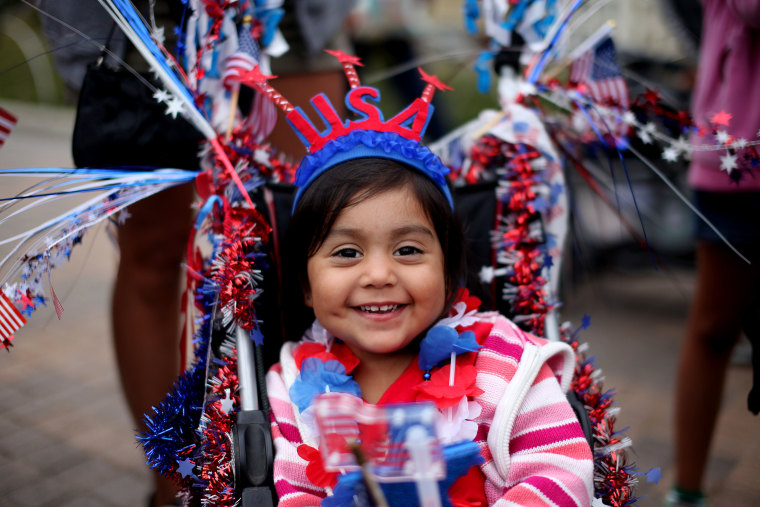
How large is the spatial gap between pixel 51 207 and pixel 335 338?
76 cm

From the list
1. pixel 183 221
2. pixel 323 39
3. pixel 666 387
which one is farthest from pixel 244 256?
pixel 666 387

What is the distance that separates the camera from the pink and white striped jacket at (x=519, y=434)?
1462mm

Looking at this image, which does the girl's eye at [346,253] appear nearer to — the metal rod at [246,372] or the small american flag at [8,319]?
the metal rod at [246,372]

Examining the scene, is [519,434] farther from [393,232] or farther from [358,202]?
[358,202]

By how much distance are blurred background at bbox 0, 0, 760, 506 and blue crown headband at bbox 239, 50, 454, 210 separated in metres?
0.38

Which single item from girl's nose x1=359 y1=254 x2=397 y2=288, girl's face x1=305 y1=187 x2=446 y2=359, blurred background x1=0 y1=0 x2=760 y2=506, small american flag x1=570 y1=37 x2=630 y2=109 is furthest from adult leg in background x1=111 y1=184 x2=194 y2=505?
small american flag x1=570 y1=37 x2=630 y2=109

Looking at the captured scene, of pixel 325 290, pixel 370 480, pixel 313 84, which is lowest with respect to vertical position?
pixel 370 480

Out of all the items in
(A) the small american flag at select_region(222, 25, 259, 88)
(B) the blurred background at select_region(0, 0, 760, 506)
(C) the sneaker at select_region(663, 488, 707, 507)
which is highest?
(A) the small american flag at select_region(222, 25, 259, 88)

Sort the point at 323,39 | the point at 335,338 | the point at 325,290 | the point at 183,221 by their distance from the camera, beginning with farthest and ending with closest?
1. the point at 323,39
2. the point at 183,221
3. the point at 335,338
4. the point at 325,290

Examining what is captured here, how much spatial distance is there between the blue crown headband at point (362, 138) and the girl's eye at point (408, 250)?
0.66 ft

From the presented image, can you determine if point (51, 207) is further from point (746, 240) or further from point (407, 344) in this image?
point (746, 240)

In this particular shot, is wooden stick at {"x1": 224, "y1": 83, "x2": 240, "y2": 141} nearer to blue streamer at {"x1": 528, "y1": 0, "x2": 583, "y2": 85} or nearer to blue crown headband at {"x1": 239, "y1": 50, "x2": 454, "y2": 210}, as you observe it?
blue crown headband at {"x1": 239, "y1": 50, "x2": 454, "y2": 210}

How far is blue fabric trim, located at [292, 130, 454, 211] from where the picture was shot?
1743 mm

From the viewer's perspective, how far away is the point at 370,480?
3.18 feet
